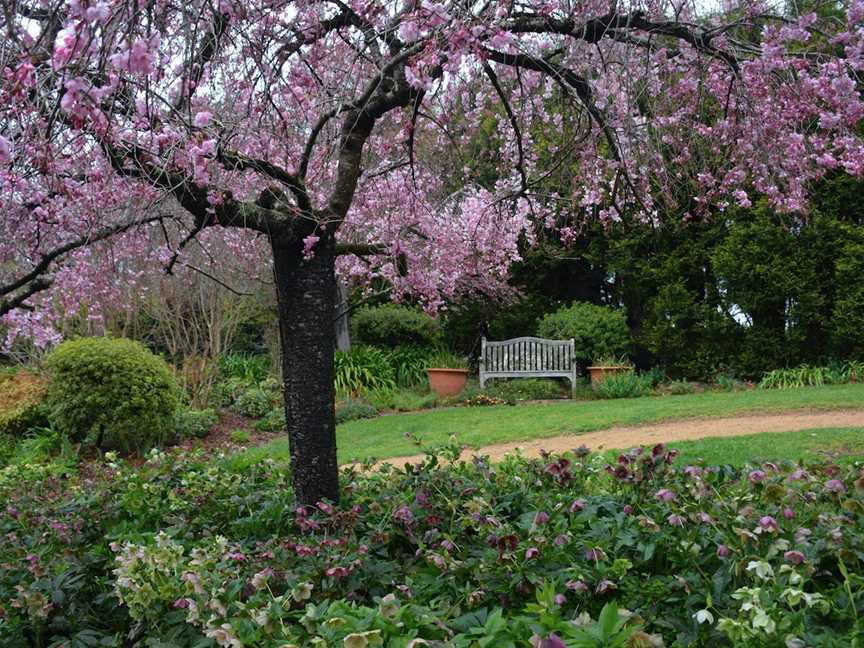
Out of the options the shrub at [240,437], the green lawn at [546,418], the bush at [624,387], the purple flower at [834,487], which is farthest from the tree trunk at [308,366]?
the bush at [624,387]

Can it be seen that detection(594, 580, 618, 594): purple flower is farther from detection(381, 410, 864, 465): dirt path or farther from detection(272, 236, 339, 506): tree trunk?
detection(381, 410, 864, 465): dirt path

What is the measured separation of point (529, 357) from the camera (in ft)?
40.5

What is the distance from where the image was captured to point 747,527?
7.56 feet

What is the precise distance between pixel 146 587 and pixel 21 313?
5586 millimetres

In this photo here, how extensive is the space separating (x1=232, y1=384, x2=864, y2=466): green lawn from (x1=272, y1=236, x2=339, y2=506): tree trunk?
11.6 ft

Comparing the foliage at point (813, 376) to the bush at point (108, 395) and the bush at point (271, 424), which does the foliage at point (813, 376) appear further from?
the bush at point (108, 395)

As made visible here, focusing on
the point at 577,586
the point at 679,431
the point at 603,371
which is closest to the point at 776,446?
the point at 679,431

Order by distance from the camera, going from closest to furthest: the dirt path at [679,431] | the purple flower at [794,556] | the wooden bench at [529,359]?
the purple flower at [794,556] < the dirt path at [679,431] < the wooden bench at [529,359]

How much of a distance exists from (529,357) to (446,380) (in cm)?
141

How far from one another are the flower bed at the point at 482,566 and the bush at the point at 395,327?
10027 millimetres

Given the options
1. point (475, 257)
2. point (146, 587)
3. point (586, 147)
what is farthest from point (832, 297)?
point (146, 587)

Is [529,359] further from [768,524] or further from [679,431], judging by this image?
[768,524]

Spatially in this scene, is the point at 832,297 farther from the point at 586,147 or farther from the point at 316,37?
the point at 316,37

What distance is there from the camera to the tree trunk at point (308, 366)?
3369 millimetres
